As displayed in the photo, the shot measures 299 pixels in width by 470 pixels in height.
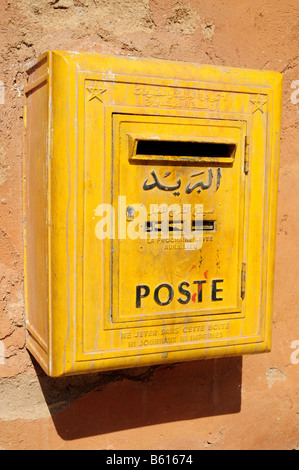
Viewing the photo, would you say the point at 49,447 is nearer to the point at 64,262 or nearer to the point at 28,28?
the point at 64,262

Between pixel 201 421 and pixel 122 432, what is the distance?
0.98 feet

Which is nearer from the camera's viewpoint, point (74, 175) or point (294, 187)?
point (74, 175)

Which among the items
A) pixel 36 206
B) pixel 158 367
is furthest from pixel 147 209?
pixel 158 367

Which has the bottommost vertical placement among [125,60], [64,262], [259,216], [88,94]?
Answer: [64,262]

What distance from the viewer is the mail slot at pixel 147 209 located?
47.8 inches

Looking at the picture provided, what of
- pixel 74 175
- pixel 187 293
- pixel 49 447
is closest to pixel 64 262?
pixel 74 175

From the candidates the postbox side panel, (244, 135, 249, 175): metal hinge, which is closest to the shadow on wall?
the postbox side panel

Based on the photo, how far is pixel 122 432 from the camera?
1642mm

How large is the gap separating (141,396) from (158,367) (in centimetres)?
12

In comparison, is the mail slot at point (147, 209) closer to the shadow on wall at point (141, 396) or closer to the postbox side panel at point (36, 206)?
the postbox side panel at point (36, 206)

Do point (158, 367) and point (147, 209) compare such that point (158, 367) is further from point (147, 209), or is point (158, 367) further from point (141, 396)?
point (147, 209)

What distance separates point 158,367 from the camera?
1674 millimetres

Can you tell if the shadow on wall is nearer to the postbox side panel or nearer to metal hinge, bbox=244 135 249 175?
the postbox side panel

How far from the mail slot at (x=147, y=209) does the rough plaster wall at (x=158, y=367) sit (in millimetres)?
116
